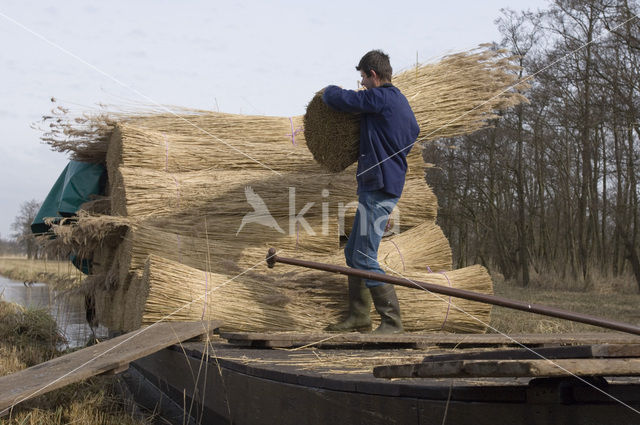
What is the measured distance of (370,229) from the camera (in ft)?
11.8

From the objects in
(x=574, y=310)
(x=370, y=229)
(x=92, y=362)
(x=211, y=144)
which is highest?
(x=211, y=144)

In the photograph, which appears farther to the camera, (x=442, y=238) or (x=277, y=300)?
(x=442, y=238)

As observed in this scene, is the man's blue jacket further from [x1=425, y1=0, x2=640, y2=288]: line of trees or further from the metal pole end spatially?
[x1=425, y1=0, x2=640, y2=288]: line of trees

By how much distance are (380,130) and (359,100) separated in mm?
219

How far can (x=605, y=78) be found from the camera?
11.4m

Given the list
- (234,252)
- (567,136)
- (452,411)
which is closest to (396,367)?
(452,411)

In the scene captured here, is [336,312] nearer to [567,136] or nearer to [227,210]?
[227,210]

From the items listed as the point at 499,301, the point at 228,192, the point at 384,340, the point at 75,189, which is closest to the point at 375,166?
the point at 384,340

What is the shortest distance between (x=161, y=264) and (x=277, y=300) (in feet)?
2.34

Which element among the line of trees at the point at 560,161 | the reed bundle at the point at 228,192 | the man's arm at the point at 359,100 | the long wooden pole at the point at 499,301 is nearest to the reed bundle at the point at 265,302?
the reed bundle at the point at 228,192

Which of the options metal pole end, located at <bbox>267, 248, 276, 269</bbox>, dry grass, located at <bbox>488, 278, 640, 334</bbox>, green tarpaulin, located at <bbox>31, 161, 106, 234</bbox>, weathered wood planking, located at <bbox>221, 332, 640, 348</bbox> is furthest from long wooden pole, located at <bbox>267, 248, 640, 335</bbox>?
green tarpaulin, located at <bbox>31, 161, 106, 234</bbox>

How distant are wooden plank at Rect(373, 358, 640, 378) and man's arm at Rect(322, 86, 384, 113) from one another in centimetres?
225

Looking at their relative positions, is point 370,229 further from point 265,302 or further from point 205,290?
point 205,290

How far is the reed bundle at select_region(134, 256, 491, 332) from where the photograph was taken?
376 cm
